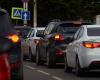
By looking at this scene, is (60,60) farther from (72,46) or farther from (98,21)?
(98,21)

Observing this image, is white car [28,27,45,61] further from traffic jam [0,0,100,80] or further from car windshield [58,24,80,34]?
car windshield [58,24,80,34]

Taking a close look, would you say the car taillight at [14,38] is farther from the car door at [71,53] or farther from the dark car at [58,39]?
the dark car at [58,39]

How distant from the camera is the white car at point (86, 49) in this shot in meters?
15.7

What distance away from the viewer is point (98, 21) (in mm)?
31672

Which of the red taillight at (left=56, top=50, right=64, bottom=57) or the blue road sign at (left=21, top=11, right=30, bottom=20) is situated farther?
the blue road sign at (left=21, top=11, right=30, bottom=20)

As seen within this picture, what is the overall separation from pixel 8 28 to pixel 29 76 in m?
8.00

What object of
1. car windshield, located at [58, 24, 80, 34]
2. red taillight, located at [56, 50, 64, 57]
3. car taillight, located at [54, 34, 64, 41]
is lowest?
red taillight, located at [56, 50, 64, 57]

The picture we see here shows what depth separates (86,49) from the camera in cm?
1576

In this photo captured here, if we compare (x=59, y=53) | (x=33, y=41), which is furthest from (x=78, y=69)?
(x=33, y=41)

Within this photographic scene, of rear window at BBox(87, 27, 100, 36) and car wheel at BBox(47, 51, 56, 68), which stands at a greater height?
rear window at BBox(87, 27, 100, 36)

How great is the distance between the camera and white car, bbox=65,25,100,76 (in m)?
15.7

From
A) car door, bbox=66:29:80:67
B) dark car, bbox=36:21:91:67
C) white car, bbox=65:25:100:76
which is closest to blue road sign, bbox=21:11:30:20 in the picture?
dark car, bbox=36:21:91:67

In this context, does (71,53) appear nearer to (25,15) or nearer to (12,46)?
(12,46)

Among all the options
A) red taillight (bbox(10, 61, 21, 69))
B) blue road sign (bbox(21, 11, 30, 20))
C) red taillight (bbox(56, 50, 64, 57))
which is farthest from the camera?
blue road sign (bbox(21, 11, 30, 20))
